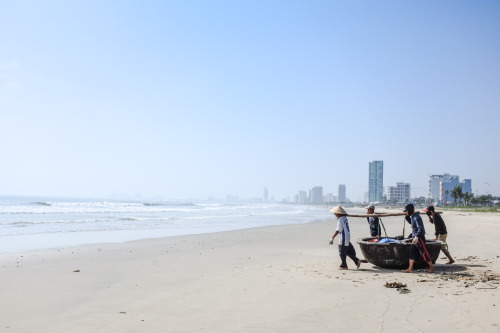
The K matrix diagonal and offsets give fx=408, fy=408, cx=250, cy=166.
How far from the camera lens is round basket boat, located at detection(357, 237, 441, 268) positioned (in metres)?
9.70

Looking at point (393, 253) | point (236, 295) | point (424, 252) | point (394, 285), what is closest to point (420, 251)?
point (424, 252)

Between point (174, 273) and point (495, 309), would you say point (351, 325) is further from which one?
point (174, 273)

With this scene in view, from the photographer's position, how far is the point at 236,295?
727 centimetres

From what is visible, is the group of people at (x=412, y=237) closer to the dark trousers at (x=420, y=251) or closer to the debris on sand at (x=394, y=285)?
the dark trousers at (x=420, y=251)

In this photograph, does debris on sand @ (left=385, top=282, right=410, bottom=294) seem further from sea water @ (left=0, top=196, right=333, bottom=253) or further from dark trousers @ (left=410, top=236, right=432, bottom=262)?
sea water @ (left=0, top=196, right=333, bottom=253)

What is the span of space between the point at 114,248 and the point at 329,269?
8.04 metres

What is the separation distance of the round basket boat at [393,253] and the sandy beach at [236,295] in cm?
23

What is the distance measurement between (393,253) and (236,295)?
4.45 metres

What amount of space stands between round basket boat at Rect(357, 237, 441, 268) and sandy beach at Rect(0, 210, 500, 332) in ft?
0.75

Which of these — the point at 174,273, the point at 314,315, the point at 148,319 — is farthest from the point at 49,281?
the point at 314,315

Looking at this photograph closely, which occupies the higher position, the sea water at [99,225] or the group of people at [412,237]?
the group of people at [412,237]

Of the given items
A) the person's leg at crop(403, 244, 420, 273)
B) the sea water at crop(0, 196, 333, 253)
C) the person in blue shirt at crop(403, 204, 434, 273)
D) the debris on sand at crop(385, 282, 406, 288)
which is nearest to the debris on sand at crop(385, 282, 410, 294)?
A: the debris on sand at crop(385, 282, 406, 288)

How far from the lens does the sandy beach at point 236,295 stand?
5555mm

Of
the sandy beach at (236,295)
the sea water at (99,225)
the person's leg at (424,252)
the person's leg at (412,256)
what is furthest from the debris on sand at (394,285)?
the sea water at (99,225)
